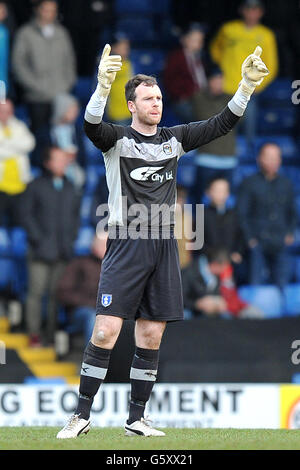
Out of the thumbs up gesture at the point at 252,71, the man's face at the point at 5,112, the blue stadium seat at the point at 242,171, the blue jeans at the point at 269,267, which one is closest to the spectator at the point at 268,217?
the blue jeans at the point at 269,267

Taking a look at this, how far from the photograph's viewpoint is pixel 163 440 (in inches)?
241

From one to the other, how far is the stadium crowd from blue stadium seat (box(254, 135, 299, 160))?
0.07 ft

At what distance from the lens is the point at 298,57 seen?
15.4 meters

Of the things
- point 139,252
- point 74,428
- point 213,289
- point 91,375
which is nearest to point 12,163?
point 213,289

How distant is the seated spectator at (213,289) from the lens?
1153 cm

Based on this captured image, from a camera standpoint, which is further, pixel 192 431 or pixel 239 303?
pixel 239 303

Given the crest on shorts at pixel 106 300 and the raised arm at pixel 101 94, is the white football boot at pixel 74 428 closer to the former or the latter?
the crest on shorts at pixel 106 300

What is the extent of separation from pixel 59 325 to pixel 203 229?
188 cm

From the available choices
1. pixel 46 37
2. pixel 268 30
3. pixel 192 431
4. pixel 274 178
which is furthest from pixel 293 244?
pixel 192 431

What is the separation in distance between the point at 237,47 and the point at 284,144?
152 centimetres

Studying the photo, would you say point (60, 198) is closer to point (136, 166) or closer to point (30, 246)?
point (30, 246)

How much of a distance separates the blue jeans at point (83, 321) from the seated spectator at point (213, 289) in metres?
1.02

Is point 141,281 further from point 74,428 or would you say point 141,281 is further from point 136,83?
point 136,83
